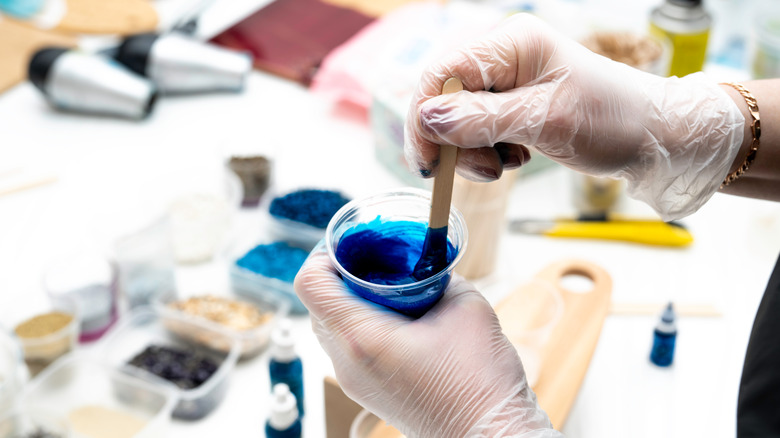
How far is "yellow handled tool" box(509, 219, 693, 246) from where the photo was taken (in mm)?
1550

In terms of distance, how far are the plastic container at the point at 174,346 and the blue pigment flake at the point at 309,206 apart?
0.32 meters

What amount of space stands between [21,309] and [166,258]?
295 mm

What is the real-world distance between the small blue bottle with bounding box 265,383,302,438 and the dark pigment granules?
232 millimetres

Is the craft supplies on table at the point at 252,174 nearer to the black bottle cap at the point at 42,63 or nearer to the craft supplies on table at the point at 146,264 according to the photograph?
the craft supplies on table at the point at 146,264

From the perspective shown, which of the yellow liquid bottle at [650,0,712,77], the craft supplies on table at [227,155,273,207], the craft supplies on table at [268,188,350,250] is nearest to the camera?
the craft supplies on table at [268,188,350,250]

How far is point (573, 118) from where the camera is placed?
927mm

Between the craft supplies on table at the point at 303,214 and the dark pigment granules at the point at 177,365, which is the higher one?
the craft supplies on table at the point at 303,214

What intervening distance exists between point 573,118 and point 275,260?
2.45ft

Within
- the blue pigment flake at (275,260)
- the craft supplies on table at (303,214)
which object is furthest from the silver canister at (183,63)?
the blue pigment flake at (275,260)

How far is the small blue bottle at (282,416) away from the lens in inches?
39.8

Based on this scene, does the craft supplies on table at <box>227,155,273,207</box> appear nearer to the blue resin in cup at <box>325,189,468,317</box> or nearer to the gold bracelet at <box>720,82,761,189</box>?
the blue resin in cup at <box>325,189,468,317</box>

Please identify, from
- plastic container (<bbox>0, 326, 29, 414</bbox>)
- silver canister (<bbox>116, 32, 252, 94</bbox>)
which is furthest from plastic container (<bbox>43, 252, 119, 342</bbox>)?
silver canister (<bbox>116, 32, 252, 94</bbox>)

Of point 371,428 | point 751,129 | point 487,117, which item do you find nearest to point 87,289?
point 371,428

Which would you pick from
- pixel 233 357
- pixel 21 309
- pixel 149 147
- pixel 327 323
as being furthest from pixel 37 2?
pixel 327 323
